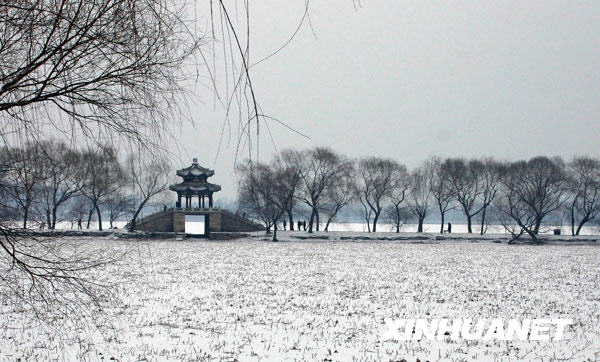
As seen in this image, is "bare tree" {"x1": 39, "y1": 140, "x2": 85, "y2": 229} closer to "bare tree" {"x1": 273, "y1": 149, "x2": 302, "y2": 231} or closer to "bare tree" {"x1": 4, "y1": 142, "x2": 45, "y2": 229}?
"bare tree" {"x1": 4, "y1": 142, "x2": 45, "y2": 229}

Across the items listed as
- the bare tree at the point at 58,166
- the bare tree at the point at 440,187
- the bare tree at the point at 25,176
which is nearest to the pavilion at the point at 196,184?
the bare tree at the point at 440,187

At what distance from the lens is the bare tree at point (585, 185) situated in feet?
196

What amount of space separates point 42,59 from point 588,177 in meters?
66.7

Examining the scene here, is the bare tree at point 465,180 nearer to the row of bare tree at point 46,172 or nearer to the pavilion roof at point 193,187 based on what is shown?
the pavilion roof at point 193,187

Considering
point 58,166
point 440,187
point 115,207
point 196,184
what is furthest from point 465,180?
point 58,166

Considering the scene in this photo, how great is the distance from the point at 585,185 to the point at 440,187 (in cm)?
1614

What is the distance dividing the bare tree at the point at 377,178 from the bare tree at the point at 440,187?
4.30 metres

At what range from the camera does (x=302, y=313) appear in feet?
36.5

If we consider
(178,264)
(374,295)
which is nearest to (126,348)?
(374,295)

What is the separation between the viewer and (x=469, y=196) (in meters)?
63.5

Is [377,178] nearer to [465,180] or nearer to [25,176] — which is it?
[465,180]

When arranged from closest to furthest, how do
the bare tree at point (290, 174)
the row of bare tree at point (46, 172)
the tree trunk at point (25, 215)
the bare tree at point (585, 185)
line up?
1. the row of bare tree at point (46, 172)
2. the tree trunk at point (25, 215)
3. the bare tree at point (290, 174)
4. the bare tree at point (585, 185)

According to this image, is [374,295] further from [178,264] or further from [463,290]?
[178,264]

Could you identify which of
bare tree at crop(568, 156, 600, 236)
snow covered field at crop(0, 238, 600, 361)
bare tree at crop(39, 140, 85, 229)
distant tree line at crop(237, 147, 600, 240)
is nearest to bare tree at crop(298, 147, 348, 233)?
Result: distant tree line at crop(237, 147, 600, 240)
